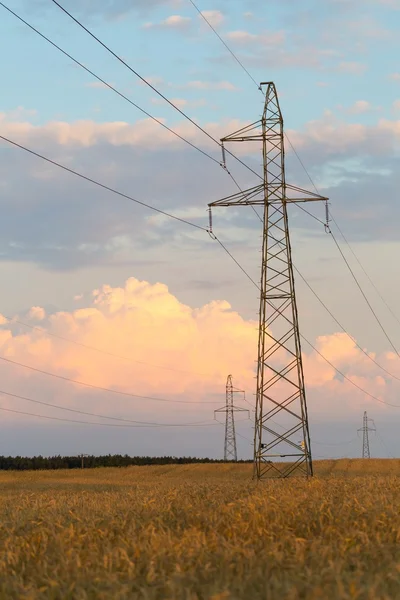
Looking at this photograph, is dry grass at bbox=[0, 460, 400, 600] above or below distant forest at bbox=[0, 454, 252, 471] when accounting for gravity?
below

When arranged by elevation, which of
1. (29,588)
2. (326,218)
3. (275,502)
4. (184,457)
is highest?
(326,218)

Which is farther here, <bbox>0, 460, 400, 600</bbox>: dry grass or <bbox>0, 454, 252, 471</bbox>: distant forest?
<bbox>0, 454, 252, 471</bbox>: distant forest

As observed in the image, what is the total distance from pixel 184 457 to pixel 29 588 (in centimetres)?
9469

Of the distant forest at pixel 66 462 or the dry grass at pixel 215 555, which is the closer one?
the dry grass at pixel 215 555

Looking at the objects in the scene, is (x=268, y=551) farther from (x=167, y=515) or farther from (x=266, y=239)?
(x=266, y=239)

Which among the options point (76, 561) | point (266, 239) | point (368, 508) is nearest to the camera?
point (76, 561)

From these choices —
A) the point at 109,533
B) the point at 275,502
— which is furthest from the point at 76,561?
the point at 275,502

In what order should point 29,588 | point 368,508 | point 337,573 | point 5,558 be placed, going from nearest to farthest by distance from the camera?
point 337,573
point 29,588
point 5,558
point 368,508

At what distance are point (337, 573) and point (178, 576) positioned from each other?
1202mm

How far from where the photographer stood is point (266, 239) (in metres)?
39.8

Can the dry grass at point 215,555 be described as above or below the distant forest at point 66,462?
below

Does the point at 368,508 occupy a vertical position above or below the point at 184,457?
below

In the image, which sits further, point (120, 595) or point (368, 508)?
point (368, 508)

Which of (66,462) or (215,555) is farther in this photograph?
(66,462)
